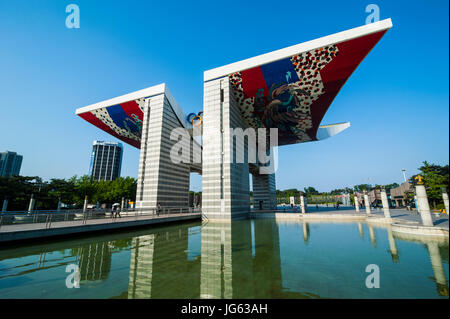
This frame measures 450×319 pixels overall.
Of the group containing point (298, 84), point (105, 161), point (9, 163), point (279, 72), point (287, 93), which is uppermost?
point (105, 161)

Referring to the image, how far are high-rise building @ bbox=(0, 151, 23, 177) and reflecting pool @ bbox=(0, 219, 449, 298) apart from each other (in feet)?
388

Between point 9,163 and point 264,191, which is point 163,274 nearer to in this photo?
point 264,191

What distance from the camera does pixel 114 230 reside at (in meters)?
13.8

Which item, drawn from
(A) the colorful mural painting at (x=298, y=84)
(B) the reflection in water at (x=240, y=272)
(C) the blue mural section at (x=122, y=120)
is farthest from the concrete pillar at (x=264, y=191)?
(B) the reflection in water at (x=240, y=272)

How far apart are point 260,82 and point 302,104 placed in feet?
24.1

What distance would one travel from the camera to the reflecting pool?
13.6ft

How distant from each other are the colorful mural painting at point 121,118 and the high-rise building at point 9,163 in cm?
9073

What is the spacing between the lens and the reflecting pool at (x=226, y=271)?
4160 mm

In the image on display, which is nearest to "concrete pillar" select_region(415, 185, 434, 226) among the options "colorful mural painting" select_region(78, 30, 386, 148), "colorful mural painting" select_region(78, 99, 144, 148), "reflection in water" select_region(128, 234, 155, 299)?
"colorful mural painting" select_region(78, 30, 386, 148)

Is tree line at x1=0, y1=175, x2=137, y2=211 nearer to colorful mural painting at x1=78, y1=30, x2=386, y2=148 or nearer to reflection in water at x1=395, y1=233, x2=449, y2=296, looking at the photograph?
colorful mural painting at x1=78, y1=30, x2=386, y2=148

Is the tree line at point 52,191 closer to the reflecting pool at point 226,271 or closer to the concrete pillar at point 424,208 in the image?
the reflecting pool at point 226,271

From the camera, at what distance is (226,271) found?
5559 millimetres

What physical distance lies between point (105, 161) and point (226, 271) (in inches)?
4726

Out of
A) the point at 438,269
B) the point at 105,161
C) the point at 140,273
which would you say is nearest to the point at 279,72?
the point at 438,269
